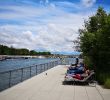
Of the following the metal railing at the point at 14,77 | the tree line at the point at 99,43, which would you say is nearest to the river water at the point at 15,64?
the metal railing at the point at 14,77

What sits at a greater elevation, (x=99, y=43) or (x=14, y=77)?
(x=99, y=43)

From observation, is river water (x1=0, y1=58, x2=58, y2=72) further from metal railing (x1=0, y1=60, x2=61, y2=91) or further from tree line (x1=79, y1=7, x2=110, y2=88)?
tree line (x1=79, y1=7, x2=110, y2=88)

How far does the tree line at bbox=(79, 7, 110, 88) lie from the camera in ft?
74.8

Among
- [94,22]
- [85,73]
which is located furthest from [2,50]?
[85,73]

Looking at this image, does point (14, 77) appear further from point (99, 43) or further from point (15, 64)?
point (15, 64)

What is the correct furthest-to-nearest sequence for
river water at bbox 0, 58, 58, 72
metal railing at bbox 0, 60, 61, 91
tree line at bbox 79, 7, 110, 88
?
river water at bbox 0, 58, 58, 72 → tree line at bbox 79, 7, 110, 88 → metal railing at bbox 0, 60, 61, 91

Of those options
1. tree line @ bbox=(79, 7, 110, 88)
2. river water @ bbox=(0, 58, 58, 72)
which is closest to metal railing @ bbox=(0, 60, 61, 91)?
tree line @ bbox=(79, 7, 110, 88)

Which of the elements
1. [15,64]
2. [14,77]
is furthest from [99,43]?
[15,64]

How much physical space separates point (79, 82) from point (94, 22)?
17.1m

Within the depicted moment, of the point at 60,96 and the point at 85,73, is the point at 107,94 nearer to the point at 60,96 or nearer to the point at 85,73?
the point at 60,96

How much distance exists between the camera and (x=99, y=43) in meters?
25.5

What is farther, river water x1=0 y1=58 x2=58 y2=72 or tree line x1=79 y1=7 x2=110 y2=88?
river water x1=0 y1=58 x2=58 y2=72

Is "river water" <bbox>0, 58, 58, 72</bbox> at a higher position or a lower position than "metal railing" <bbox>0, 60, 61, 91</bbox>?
lower

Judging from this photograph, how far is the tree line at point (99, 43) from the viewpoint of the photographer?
22.8 metres
